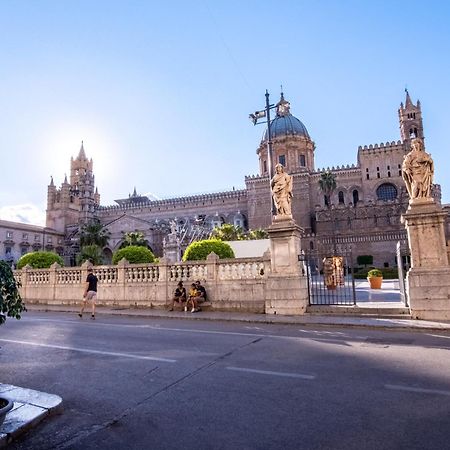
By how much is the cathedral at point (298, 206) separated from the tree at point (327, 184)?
60 cm

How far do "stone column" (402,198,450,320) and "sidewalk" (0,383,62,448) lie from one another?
1020 cm

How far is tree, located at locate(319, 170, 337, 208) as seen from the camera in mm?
69188

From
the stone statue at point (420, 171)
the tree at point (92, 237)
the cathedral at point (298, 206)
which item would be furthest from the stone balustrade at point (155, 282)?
the tree at point (92, 237)

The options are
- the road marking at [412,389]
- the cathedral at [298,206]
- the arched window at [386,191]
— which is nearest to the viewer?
the road marking at [412,389]

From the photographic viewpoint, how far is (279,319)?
1145cm

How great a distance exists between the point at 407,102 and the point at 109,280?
76274 mm

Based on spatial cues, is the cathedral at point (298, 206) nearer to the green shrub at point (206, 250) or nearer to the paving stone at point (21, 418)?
the green shrub at point (206, 250)

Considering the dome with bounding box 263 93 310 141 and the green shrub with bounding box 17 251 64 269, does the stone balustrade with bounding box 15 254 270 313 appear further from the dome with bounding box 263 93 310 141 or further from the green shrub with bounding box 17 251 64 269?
the dome with bounding box 263 93 310 141

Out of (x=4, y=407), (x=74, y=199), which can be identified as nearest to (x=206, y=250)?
(x=4, y=407)

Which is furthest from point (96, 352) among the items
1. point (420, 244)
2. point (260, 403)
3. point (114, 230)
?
point (114, 230)

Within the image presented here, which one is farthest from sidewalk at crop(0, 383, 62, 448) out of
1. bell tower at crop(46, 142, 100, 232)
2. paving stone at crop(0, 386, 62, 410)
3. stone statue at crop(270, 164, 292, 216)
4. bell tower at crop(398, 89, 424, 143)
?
bell tower at crop(46, 142, 100, 232)

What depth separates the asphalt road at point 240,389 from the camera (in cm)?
355

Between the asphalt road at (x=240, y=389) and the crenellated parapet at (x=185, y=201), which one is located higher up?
the crenellated parapet at (x=185, y=201)

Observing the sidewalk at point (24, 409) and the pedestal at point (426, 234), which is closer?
the sidewalk at point (24, 409)
